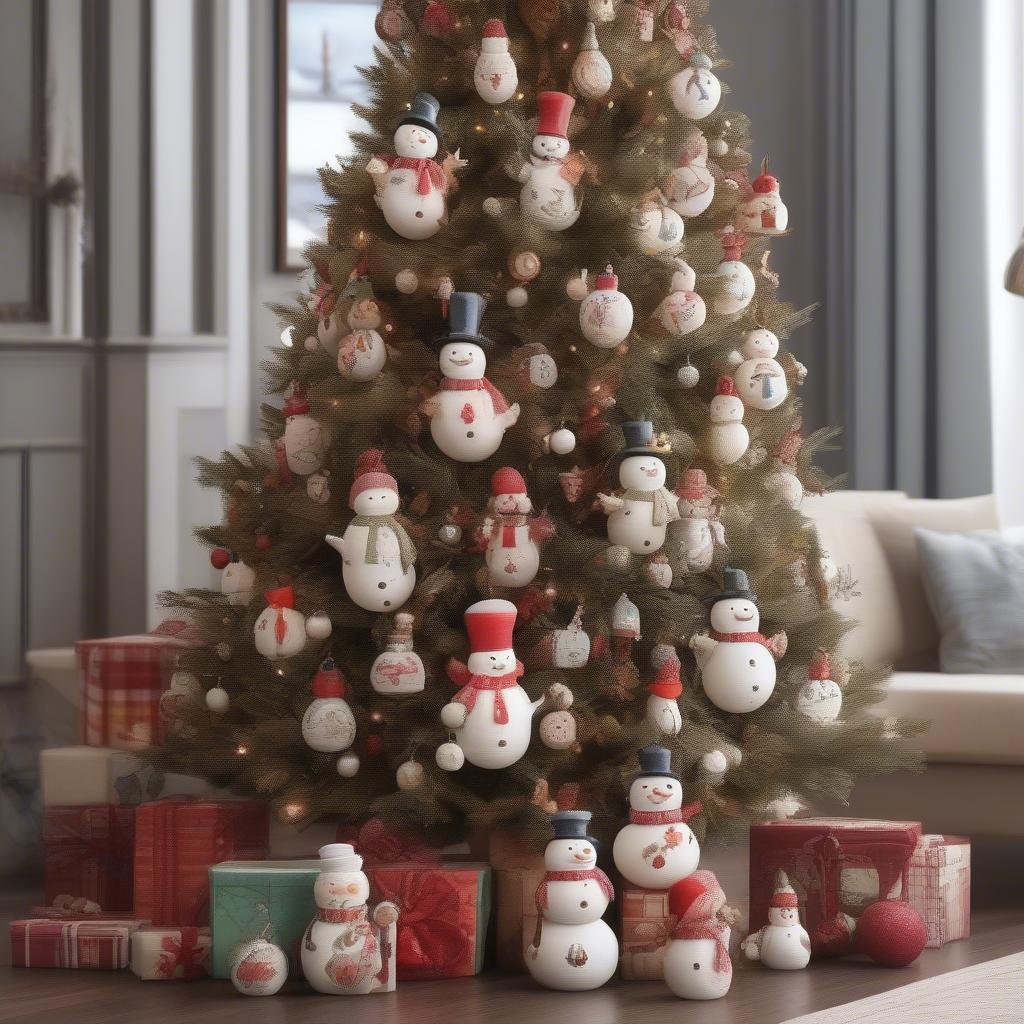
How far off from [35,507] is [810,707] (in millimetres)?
1869

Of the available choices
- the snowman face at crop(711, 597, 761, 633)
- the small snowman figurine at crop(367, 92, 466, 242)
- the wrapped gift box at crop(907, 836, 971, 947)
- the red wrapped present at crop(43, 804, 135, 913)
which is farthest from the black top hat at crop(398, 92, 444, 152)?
the wrapped gift box at crop(907, 836, 971, 947)

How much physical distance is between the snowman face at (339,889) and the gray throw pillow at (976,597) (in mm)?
1538

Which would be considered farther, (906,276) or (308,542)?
(906,276)

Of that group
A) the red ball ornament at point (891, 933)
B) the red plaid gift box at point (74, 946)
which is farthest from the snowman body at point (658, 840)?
the red plaid gift box at point (74, 946)

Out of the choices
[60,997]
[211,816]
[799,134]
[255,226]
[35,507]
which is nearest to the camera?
[60,997]

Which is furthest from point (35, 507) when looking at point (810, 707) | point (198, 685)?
point (810, 707)

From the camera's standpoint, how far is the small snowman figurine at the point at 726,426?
102 inches

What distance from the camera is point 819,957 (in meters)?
2.57

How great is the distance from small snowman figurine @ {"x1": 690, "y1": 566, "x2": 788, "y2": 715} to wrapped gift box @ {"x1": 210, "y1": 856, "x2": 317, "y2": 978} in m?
0.66

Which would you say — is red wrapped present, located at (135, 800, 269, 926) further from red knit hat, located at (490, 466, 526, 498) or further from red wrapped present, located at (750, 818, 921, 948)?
red wrapped present, located at (750, 818, 921, 948)

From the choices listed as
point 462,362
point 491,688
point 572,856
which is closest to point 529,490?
point 462,362

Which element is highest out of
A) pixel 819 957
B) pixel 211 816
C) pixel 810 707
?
pixel 810 707

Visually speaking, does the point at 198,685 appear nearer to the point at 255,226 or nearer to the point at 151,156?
the point at 151,156

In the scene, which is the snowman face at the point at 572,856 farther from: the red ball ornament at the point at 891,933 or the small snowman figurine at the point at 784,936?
the red ball ornament at the point at 891,933
